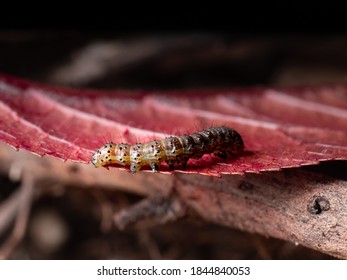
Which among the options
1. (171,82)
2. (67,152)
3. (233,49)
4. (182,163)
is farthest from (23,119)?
(233,49)

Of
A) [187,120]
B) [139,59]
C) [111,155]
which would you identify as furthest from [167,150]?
[139,59]

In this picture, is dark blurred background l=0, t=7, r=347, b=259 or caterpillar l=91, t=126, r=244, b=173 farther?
A: dark blurred background l=0, t=7, r=347, b=259

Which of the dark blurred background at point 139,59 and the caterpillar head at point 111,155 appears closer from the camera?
the caterpillar head at point 111,155

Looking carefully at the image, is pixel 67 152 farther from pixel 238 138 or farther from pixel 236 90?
pixel 236 90

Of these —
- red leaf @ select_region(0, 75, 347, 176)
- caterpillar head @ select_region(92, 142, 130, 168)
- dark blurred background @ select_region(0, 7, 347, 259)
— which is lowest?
caterpillar head @ select_region(92, 142, 130, 168)

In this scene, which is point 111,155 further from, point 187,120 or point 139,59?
point 139,59
